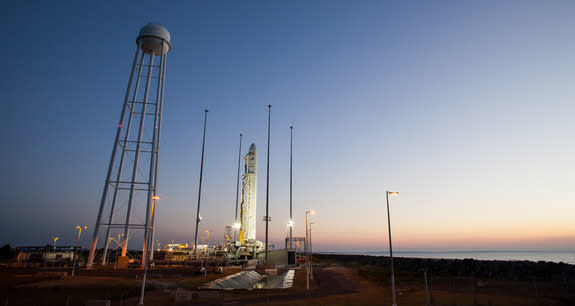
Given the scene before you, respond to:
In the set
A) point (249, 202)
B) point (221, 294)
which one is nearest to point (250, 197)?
point (249, 202)

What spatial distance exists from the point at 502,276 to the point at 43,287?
209 feet

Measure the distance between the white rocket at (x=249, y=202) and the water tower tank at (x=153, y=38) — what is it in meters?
32.5

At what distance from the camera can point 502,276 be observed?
56.3m

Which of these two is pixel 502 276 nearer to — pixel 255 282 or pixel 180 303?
pixel 255 282

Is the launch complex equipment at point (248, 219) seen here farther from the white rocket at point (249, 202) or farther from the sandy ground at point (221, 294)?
the sandy ground at point (221, 294)

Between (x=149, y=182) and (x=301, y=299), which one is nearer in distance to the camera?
(x=301, y=299)

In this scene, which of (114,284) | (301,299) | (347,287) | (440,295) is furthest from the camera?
(347,287)

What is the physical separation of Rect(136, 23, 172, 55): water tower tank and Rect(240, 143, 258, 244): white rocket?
32.5 meters

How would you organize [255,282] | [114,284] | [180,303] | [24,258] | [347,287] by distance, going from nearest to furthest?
[180,303] → [114,284] → [347,287] → [255,282] → [24,258]

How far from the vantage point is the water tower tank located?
53781 mm

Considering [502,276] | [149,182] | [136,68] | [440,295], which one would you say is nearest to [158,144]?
[149,182]

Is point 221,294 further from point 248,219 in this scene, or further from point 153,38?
point 248,219

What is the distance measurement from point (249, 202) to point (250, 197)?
113cm

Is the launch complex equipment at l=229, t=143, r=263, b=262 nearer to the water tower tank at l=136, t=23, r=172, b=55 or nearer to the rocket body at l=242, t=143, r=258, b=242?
the rocket body at l=242, t=143, r=258, b=242
